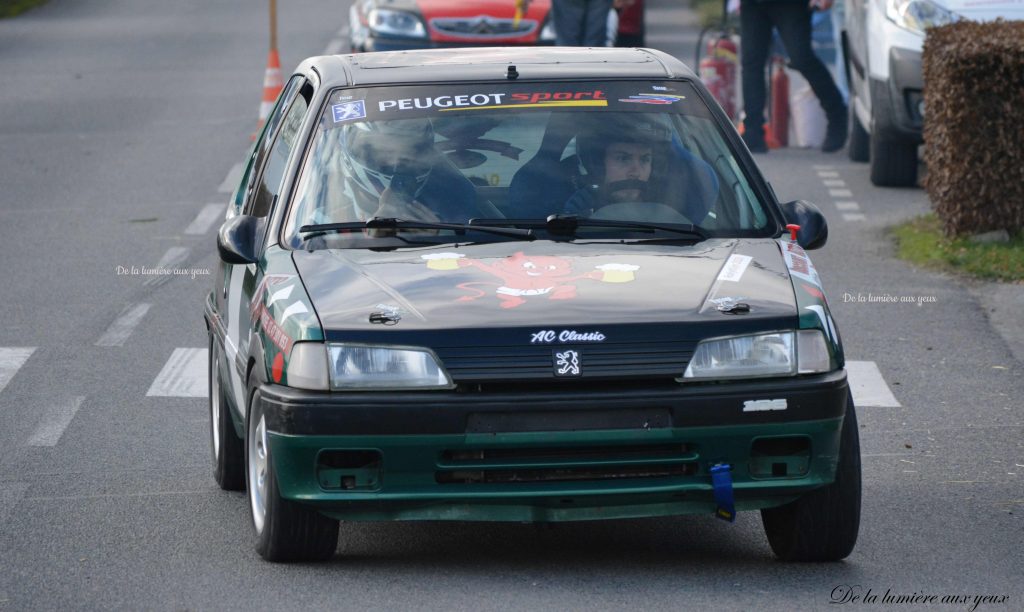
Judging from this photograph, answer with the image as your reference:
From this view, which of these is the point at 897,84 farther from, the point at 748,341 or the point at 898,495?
the point at 748,341

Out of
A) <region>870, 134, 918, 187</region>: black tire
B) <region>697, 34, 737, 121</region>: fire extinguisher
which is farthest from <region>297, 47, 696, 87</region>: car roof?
<region>697, 34, 737, 121</region>: fire extinguisher

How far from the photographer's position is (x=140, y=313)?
10.6m

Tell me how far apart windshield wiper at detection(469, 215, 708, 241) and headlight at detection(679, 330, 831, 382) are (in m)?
0.83

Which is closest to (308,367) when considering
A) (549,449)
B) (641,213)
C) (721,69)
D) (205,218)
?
(549,449)

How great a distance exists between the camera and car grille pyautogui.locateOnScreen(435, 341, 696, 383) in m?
5.27

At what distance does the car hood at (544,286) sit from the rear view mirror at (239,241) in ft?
0.93

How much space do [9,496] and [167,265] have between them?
5.39 m

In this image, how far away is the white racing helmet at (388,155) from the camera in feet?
20.6

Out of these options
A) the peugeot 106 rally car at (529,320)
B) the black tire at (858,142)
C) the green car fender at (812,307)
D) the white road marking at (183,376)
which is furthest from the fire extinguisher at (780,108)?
the green car fender at (812,307)

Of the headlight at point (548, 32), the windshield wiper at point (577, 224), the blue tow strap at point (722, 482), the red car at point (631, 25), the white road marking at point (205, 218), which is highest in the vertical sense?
the windshield wiper at point (577, 224)

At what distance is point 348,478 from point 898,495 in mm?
2357

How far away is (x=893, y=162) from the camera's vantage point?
15312 mm

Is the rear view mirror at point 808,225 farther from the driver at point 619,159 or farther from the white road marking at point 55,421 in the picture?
the white road marking at point 55,421

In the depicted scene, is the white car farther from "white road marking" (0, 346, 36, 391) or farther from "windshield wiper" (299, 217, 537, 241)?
"windshield wiper" (299, 217, 537, 241)
